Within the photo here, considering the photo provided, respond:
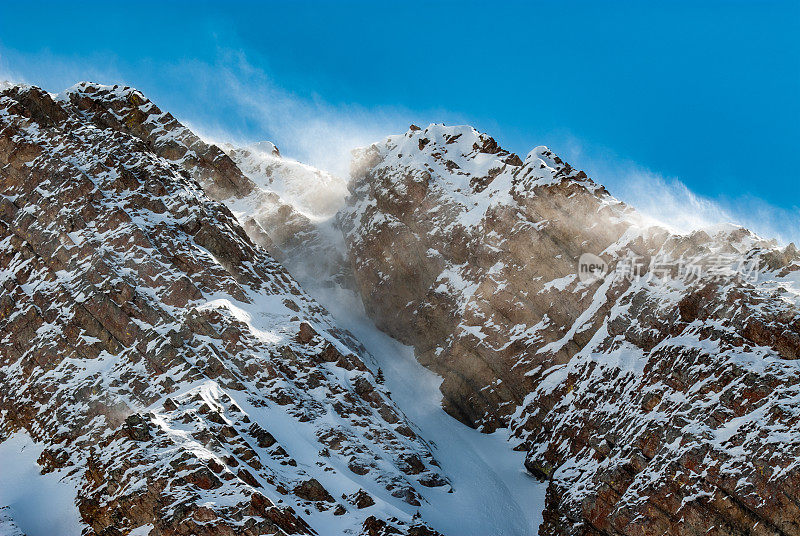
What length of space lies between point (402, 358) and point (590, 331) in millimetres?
29648

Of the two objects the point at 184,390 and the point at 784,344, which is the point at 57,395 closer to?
the point at 184,390

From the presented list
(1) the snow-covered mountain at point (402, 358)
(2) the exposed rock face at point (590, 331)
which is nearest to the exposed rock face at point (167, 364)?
(1) the snow-covered mountain at point (402, 358)

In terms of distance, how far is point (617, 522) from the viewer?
62.3 meters

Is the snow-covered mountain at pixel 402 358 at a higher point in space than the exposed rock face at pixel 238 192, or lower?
lower

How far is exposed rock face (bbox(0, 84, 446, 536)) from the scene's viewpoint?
60.5 metres

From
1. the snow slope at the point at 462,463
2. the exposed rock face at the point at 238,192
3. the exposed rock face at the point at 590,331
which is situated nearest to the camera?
the exposed rock face at the point at 590,331

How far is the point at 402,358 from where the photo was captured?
103250 millimetres

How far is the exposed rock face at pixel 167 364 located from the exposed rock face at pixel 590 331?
14.0 m

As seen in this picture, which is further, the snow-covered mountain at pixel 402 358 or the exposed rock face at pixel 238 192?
the exposed rock face at pixel 238 192

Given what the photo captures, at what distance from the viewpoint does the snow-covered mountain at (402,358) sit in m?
60.4

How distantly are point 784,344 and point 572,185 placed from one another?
36.5m

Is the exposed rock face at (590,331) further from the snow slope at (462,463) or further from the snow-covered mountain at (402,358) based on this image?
the snow slope at (462,463)

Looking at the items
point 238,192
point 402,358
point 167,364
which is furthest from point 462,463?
point 238,192

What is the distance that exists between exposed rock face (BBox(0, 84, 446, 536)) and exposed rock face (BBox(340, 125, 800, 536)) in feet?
46.1
